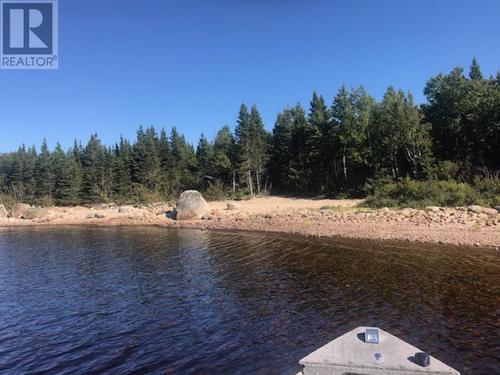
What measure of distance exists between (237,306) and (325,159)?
40.7 metres

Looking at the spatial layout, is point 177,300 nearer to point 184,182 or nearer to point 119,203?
point 119,203

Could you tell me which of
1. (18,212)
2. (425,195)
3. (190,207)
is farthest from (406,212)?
(18,212)

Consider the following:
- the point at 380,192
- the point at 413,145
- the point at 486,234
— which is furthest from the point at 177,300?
the point at 413,145

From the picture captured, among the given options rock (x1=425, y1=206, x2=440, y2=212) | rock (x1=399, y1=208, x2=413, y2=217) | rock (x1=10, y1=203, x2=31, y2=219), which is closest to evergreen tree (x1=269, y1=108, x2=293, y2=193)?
rock (x1=399, y1=208, x2=413, y2=217)

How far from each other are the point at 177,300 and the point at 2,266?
12330 millimetres

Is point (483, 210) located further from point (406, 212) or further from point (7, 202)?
point (7, 202)

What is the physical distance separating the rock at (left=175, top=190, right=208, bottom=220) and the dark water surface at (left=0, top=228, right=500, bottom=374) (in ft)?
46.4

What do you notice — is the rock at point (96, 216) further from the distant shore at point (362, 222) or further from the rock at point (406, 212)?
the rock at point (406, 212)

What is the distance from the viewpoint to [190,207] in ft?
115

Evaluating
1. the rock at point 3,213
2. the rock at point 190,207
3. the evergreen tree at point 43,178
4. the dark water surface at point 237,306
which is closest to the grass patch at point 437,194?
the dark water surface at point 237,306

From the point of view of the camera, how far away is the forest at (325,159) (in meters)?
35.6

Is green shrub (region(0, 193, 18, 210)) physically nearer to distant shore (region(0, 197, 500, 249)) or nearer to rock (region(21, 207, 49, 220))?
rock (region(21, 207, 49, 220))

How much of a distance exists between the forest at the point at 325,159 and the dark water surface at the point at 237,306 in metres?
14.5

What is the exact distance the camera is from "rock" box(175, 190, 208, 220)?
3462 centimetres
